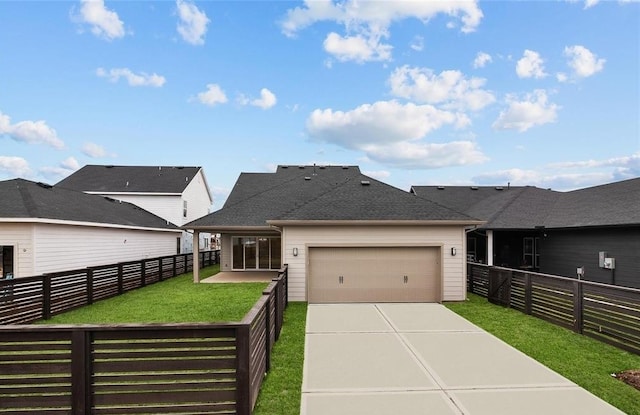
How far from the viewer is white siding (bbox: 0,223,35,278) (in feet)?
34.2

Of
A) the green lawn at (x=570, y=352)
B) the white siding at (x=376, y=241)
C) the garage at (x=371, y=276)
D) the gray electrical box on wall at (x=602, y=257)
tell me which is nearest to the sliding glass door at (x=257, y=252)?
the white siding at (x=376, y=241)

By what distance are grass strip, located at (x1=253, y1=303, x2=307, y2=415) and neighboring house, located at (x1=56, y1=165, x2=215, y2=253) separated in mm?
18781

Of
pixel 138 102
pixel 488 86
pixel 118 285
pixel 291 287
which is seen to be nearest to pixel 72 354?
pixel 291 287

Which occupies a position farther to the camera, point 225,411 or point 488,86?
point 488,86

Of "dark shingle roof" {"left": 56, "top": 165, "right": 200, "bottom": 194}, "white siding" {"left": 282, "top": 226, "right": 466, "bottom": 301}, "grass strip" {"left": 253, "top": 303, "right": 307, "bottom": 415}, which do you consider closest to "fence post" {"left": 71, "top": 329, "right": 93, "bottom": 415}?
"grass strip" {"left": 253, "top": 303, "right": 307, "bottom": 415}

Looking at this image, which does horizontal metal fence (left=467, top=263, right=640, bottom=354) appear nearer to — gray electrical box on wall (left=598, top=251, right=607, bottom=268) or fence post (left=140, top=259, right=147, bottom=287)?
gray electrical box on wall (left=598, top=251, right=607, bottom=268)

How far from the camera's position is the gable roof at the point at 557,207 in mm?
12625

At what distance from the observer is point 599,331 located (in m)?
6.86

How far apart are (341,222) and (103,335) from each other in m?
7.52

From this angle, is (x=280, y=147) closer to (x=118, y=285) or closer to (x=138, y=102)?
(x=138, y=102)

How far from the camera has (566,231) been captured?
1406 cm

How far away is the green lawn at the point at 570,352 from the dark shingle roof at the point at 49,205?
1287 centimetres

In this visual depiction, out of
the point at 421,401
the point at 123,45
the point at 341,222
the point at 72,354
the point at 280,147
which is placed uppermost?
the point at 123,45

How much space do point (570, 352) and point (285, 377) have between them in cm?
494
